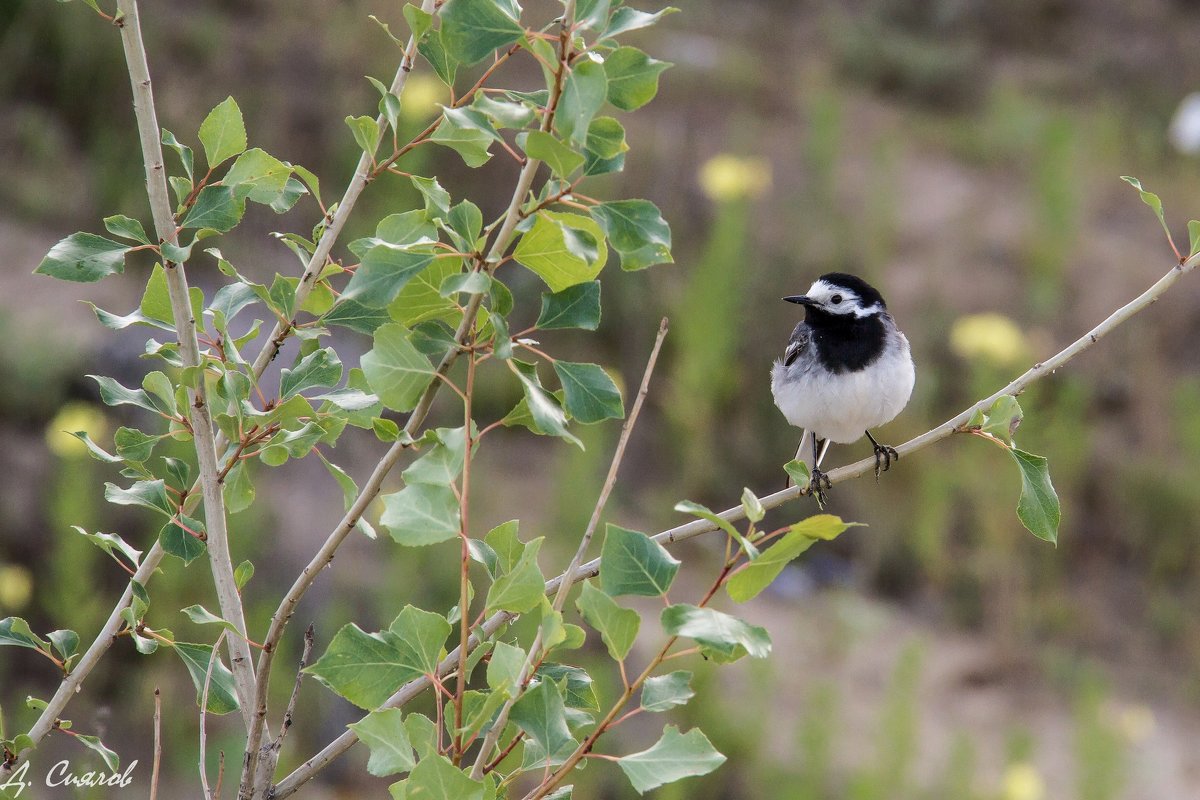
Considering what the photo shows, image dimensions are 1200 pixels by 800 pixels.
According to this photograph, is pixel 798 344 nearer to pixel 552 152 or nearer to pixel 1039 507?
pixel 1039 507

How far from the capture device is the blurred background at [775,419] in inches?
202

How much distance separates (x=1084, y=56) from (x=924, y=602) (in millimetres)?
7433

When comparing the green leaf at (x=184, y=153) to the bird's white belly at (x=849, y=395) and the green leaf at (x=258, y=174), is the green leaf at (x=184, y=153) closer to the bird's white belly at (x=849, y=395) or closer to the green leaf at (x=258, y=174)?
the green leaf at (x=258, y=174)

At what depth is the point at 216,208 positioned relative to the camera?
143 centimetres

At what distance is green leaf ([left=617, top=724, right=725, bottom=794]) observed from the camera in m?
1.17

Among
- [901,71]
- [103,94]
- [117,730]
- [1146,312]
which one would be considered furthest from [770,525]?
[901,71]

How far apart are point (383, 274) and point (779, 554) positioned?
1.48ft

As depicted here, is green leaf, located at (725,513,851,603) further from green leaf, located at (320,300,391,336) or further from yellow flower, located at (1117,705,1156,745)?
yellow flower, located at (1117,705,1156,745)

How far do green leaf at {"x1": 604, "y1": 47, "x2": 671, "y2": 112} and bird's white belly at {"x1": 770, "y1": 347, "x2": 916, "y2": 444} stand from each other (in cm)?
175

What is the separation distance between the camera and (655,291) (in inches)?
294

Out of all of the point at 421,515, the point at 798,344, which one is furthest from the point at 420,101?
the point at 421,515

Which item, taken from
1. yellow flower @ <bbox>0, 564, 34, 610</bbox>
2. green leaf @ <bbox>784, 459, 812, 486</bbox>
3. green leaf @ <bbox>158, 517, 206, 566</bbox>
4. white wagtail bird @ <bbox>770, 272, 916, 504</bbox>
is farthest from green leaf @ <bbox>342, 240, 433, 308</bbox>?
yellow flower @ <bbox>0, 564, 34, 610</bbox>

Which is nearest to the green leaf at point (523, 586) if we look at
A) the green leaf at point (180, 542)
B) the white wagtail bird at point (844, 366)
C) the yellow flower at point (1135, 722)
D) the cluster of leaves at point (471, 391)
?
the cluster of leaves at point (471, 391)

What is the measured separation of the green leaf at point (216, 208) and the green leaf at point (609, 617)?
597 millimetres
